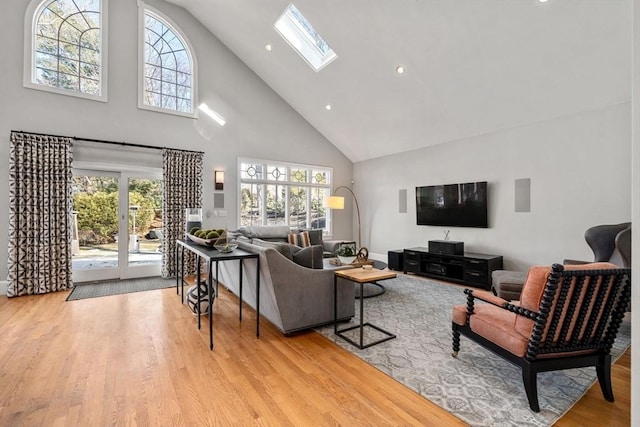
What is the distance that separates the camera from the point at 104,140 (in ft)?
16.2

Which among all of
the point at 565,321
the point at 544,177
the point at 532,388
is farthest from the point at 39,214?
the point at 544,177

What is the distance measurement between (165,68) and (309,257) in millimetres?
4911

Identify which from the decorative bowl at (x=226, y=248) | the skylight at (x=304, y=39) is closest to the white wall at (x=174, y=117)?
the skylight at (x=304, y=39)

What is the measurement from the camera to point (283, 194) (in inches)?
276

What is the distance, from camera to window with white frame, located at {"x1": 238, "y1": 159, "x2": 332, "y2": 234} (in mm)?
6449

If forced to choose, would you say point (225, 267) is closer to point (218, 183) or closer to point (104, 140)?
point (218, 183)

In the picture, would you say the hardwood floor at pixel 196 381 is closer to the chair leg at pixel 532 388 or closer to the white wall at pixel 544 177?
the chair leg at pixel 532 388

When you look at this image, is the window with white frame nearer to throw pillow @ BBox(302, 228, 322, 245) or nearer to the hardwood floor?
throw pillow @ BBox(302, 228, 322, 245)

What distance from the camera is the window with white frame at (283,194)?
6.45m

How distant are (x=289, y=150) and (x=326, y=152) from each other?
3.55ft

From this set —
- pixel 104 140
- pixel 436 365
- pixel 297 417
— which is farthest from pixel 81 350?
pixel 104 140

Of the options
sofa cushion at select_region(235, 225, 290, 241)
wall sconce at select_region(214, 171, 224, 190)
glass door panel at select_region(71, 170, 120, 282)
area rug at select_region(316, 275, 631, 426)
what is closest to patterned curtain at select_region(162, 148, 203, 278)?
wall sconce at select_region(214, 171, 224, 190)

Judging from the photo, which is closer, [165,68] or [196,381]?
[196,381]

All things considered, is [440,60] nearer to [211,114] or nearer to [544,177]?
[544,177]
